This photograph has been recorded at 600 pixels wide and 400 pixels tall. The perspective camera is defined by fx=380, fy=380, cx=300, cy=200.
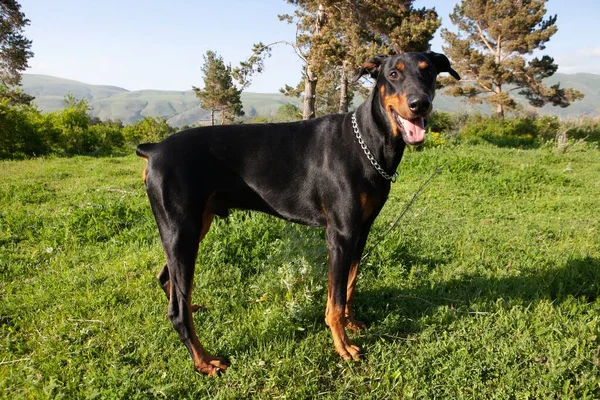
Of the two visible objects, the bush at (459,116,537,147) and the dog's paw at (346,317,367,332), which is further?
the bush at (459,116,537,147)

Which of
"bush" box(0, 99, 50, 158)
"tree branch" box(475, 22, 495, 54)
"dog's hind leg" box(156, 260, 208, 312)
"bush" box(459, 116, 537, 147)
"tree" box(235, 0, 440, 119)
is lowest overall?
"dog's hind leg" box(156, 260, 208, 312)

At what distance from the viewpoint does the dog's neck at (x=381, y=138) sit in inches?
105

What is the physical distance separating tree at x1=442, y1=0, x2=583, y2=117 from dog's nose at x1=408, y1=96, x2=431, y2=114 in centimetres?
2616

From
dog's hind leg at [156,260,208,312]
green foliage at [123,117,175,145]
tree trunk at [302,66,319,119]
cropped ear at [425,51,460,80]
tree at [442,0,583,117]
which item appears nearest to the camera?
cropped ear at [425,51,460,80]

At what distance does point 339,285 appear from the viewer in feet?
8.92

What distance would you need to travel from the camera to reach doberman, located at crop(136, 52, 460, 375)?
8.43 feet

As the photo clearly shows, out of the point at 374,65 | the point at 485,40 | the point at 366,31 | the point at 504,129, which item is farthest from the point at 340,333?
the point at 485,40

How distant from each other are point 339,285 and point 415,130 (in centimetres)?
119

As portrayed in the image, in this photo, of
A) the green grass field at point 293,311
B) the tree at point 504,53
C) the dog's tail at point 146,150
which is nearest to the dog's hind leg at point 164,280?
the green grass field at point 293,311

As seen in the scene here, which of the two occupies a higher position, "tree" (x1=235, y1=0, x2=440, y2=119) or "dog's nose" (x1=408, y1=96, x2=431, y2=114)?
"tree" (x1=235, y1=0, x2=440, y2=119)

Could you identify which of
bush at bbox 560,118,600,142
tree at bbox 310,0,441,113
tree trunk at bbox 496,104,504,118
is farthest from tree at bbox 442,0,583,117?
tree at bbox 310,0,441,113

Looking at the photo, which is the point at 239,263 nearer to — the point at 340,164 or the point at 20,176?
the point at 340,164

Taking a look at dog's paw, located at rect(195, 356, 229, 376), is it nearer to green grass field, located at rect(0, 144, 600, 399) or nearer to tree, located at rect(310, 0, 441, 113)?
green grass field, located at rect(0, 144, 600, 399)

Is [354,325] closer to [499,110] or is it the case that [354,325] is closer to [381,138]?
[381,138]
